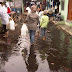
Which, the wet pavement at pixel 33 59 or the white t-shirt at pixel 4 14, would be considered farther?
the white t-shirt at pixel 4 14

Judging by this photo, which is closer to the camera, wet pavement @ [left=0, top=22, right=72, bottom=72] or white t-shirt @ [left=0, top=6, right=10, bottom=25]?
wet pavement @ [left=0, top=22, right=72, bottom=72]

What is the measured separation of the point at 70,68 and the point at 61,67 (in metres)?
0.30

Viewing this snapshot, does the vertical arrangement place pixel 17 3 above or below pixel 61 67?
above

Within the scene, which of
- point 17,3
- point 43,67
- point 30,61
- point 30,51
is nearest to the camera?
point 43,67

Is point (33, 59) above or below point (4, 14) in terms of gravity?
below

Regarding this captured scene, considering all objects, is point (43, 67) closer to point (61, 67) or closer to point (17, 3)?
point (61, 67)

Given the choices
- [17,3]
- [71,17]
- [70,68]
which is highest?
[17,3]

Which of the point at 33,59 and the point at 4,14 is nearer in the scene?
the point at 33,59

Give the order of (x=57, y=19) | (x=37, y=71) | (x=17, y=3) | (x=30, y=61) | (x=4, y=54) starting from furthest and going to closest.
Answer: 1. (x=17, y=3)
2. (x=57, y=19)
3. (x=4, y=54)
4. (x=30, y=61)
5. (x=37, y=71)

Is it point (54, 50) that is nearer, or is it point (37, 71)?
point (37, 71)

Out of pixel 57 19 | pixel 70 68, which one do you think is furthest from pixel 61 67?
pixel 57 19

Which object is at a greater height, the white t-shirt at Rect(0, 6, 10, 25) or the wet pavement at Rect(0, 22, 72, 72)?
the white t-shirt at Rect(0, 6, 10, 25)

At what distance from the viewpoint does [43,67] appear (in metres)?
5.64

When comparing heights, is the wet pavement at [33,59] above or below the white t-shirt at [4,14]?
below
